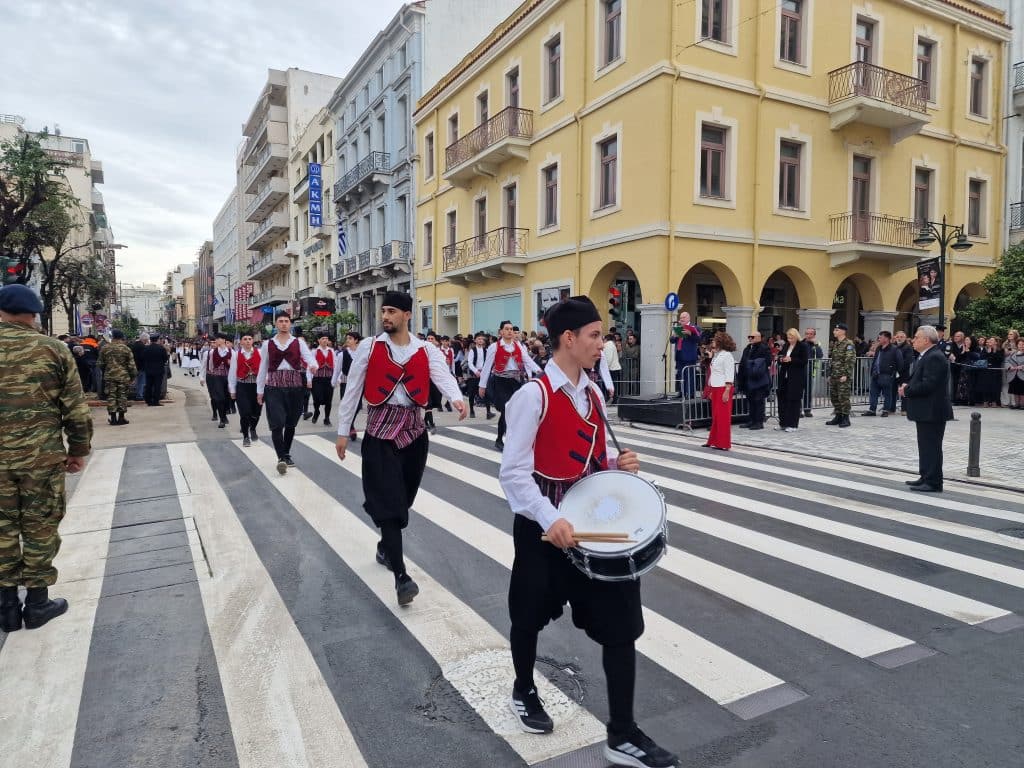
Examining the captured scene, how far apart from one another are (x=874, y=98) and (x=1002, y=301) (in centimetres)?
722

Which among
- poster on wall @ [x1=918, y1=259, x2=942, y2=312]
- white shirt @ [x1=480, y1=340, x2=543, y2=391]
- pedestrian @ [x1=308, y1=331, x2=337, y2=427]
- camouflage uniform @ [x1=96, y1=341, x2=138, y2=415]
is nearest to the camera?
white shirt @ [x1=480, y1=340, x2=543, y2=391]

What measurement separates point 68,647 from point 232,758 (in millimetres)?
1696

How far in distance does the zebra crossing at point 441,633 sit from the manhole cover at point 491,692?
0.4 inches

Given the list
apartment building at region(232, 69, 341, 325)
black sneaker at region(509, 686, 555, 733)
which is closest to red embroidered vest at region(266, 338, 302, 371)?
black sneaker at region(509, 686, 555, 733)

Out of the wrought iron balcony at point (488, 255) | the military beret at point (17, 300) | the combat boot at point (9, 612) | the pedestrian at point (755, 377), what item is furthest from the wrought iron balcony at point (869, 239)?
the combat boot at point (9, 612)

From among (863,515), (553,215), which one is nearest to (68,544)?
(863,515)

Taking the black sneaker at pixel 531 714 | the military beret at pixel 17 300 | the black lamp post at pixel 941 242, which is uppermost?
the black lamp post at pixel 941 242

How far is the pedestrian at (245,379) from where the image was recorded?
1105 centimetres

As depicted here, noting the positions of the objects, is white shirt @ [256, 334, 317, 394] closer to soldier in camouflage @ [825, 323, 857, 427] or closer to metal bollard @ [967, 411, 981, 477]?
metal bollard @ [967, 411, 981, 477]

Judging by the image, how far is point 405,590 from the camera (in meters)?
4.30

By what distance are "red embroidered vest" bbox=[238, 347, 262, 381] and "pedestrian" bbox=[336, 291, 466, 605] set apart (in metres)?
6.78

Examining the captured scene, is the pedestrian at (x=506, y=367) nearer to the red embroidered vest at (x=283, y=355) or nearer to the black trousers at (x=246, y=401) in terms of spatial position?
the red embroidered vest at (x=283, y=355)

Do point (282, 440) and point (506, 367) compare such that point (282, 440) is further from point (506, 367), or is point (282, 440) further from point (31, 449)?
point (31, 449)

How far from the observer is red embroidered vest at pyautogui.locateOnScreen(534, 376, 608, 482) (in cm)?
276
